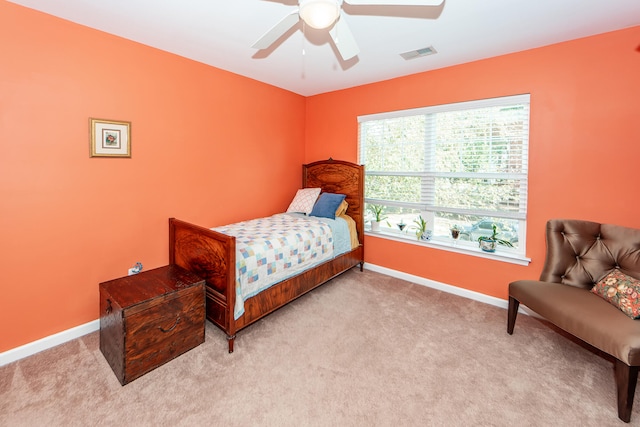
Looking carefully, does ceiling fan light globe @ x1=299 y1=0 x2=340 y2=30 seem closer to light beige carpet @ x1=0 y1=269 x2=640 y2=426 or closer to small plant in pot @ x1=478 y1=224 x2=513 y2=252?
light beige carpet @ x1=0 y1=269 x2=640 y2=426

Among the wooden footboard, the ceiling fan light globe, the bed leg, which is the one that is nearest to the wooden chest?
the wooden footboard

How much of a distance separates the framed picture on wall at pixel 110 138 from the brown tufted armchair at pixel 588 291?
3591 mm

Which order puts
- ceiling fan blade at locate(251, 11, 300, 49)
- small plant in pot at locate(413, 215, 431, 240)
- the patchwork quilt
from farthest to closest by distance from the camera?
small plant in pot at locate(413, 215, 431, 240)
the patchwork quilt
ceiling fan blade at locate(251, 11, 300, 49)

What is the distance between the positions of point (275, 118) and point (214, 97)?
946 millimetres

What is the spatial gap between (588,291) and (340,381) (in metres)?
2.02

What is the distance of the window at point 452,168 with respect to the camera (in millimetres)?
2844

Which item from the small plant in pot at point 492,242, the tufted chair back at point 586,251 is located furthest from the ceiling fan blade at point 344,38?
the small plant in pot at point 492,242

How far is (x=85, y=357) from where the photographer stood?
2.13m

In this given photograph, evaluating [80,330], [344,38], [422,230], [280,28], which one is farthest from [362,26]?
[80,330]

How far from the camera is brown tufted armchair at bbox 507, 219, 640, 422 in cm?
160

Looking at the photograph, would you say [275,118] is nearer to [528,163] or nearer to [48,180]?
[48,180]

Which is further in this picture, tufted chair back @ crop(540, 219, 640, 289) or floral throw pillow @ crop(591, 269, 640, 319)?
tufted chair back @ crop(540, 219, 640, 289)

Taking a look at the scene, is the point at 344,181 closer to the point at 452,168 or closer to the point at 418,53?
the point at 452,168

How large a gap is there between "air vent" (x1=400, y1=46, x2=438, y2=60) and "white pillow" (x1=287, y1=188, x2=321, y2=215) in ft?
6.30
